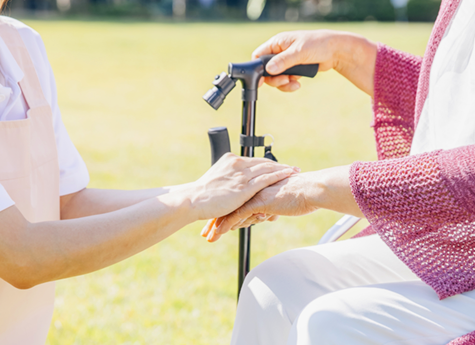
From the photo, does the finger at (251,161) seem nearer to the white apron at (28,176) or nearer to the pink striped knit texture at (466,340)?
the white apron at (28,176)

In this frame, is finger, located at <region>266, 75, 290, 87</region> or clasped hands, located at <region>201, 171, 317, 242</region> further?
finger, located at <region>266, 75, 290, 87</region>

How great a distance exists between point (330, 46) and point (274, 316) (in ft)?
3.13

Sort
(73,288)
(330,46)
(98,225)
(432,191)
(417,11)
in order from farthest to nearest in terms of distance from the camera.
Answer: (417,11), (73,288), (330,46), (98,225), (432,191)

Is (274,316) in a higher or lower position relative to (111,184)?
higher

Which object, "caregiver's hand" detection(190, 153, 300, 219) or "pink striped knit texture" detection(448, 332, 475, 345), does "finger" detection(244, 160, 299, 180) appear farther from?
"pink striped knit texture" detection(448, 332, 475, 345)

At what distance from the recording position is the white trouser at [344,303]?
116 centimetres

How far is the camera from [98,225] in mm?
1277

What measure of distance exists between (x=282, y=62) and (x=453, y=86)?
20.8 inches

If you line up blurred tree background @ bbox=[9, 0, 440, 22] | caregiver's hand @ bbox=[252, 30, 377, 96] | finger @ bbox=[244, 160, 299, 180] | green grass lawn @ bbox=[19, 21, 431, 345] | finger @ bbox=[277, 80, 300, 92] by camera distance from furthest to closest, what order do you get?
blurred tree background @ bbox=[9, 0, 440, 22]
green grass lawn @ bbox=[19, 21, 431, 345]
finger @ bbox=[277, 80, 300, 92]
caregiver's hand @ bbox=[252, 30, 377, 96]
finger @ bbox=[244, 160, 299, 180]

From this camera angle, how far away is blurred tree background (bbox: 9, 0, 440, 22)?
2673 centimetres

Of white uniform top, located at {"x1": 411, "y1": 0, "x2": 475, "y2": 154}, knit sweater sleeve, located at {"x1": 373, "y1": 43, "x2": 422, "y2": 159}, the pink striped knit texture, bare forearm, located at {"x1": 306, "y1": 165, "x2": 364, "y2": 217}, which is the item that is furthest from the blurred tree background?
the pink striped knit texture

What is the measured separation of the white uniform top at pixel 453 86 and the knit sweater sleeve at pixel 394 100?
0.25 m

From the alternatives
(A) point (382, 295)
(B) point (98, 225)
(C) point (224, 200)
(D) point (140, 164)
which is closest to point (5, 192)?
(B) point (98, 225)

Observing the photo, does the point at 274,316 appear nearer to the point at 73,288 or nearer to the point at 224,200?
the point at 224,200
